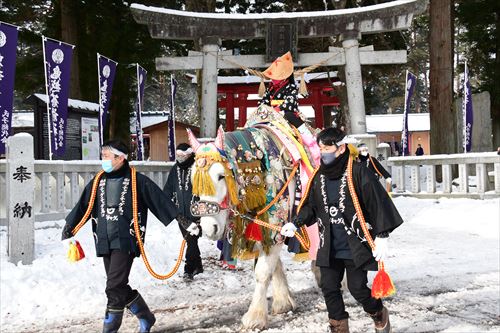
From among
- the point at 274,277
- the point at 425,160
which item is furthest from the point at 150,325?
the point at 425,160

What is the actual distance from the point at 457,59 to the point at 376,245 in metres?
37.7

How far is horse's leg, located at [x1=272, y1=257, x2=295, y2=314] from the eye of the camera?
521 centimetres

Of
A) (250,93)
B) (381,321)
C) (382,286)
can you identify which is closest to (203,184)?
(382,286)

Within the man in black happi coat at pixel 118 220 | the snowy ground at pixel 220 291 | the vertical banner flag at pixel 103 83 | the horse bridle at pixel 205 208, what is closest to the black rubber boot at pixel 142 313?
the man in black happi coat at pixel 118 220

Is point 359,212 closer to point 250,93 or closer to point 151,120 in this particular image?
point 250,93

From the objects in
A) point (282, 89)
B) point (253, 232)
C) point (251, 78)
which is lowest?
point (253, 232)

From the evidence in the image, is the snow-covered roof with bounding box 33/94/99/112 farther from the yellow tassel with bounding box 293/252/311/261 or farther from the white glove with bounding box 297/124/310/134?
the yellow tassel with bounding box 293/252/311/261

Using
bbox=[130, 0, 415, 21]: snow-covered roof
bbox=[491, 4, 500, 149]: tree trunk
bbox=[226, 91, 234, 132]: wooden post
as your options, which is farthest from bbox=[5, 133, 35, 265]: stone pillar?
bbox=[491, 4, 500, 149]: tree trunk

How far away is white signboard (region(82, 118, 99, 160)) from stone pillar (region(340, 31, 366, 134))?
679 cm

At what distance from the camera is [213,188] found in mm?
4371

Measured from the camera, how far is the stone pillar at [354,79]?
12695mm

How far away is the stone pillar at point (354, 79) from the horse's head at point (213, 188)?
28.5ft

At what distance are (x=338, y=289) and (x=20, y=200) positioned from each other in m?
5.07

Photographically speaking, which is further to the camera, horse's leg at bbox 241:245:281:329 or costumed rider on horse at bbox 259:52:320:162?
costumed rider on horse at bbox 259:52:320:162
